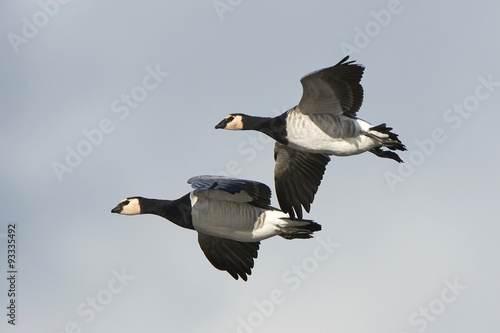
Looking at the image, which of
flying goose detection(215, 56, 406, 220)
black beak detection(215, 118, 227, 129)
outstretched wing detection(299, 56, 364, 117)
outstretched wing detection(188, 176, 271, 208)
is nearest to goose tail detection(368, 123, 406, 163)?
flying goose detection(215, 56, 406, 220)

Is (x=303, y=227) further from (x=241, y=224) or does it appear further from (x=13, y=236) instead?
(x=13, y=236)

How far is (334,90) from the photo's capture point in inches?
981

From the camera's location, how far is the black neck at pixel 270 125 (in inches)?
987

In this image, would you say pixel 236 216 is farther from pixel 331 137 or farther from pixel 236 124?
pixel 331 137

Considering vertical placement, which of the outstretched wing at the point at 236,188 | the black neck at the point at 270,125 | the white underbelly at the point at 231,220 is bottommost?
the white underbelly at the point at 231,220

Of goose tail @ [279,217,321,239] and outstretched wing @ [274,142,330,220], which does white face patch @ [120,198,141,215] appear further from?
goose tail @ [279,217,321,239]

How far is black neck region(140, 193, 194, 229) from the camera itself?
2502cm

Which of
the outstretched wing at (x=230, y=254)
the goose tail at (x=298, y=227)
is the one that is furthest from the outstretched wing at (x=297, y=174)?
the outstretched wing at (x=230, y=254)

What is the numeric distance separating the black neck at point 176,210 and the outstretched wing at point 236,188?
2.09 ft

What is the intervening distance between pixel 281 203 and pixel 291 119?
1956mm

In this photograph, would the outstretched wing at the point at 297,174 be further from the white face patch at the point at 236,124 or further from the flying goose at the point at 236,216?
the white face patch at the point at 236,124

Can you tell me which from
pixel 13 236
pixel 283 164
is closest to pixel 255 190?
pixel 283 164

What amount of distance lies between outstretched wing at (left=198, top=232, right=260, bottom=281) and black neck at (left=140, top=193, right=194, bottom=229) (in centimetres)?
124

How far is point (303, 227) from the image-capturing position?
2519cm
